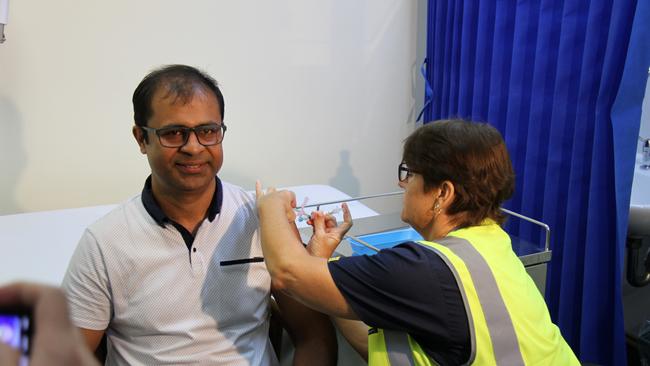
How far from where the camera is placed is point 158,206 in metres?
1.22

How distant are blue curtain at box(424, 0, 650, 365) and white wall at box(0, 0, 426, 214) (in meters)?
0.76

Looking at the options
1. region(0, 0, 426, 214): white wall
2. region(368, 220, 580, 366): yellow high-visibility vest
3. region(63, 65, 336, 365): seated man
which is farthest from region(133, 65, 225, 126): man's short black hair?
region(0, 0, 426, 214): white wall

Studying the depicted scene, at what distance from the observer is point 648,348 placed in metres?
1.93

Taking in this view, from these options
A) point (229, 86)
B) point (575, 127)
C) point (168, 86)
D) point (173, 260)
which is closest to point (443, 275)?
point (173, 260)

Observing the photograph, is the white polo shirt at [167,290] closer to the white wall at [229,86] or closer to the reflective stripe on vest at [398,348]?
the reflective stripe on vest at [398,348]

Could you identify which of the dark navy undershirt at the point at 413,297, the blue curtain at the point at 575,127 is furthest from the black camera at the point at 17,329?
the blue curtain at the point at 575,127

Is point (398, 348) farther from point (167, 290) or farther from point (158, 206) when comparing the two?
point (158, 206)

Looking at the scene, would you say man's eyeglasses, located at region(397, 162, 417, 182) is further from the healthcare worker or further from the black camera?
the black camera

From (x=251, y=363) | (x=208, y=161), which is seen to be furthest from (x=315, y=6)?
(x=251, y=363)

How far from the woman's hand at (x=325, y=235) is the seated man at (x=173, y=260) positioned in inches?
5.8

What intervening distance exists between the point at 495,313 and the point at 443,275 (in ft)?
0.39

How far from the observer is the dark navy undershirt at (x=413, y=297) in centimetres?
94

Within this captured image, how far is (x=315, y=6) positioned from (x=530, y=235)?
1554 mm

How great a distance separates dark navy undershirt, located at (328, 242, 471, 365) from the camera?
945 mm
